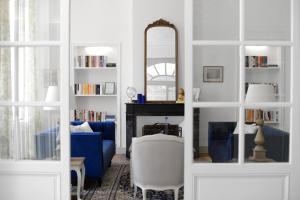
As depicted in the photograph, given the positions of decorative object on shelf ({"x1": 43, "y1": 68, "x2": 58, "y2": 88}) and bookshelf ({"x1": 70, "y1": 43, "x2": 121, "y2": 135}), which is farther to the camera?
bookshelf ({"x1": 70, "y1": 43, "x2": 121, "y2": 135})

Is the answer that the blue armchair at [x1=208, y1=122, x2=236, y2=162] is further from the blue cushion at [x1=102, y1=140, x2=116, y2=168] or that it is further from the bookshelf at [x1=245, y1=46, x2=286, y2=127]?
the blue cushion at [x1=102, y1=140, x2=116, y2=168]

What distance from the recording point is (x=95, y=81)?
27.5 ft

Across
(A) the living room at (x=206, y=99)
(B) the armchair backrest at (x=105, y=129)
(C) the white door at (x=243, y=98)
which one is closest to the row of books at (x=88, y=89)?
(B) the armchair backrest at (x=105, y=129)

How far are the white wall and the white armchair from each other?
3.68m

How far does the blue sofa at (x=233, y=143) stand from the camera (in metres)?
3.18

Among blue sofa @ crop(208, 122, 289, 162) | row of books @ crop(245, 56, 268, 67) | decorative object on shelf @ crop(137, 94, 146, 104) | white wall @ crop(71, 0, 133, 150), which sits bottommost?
blue sofa @ crop(208, 122, 289, 162)

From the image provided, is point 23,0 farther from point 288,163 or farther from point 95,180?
point 95,180

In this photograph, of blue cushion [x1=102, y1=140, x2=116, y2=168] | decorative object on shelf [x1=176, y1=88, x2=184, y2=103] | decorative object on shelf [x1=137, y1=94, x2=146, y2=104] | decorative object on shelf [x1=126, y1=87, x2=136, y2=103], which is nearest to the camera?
blue cushion [x1=102, y1=140, x2=116, y2=168]

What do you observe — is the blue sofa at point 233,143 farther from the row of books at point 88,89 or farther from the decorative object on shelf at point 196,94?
the row of books at point 88,89

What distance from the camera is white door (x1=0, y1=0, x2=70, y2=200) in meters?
3.15

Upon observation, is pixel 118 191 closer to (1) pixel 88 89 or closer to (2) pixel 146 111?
(2) pixel 146 111

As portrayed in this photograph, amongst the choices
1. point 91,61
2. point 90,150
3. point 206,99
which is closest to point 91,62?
point 91,61

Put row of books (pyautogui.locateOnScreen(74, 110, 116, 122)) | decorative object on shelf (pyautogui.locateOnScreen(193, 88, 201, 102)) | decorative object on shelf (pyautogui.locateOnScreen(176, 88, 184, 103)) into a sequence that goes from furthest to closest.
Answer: row of books (pyautogui.locateOnScreen(74, 110, 116, 122))
decorative object on shelf (pyautogui.locateOnScreen(176, 88, 184, 103))
decorative object on shelf (pyautogui.locateOnScreen(193, 88, 201, 102))

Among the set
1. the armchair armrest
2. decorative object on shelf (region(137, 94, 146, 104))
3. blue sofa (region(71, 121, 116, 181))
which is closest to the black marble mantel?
decorative object on shelf (region(137, 94, 146, 104))
